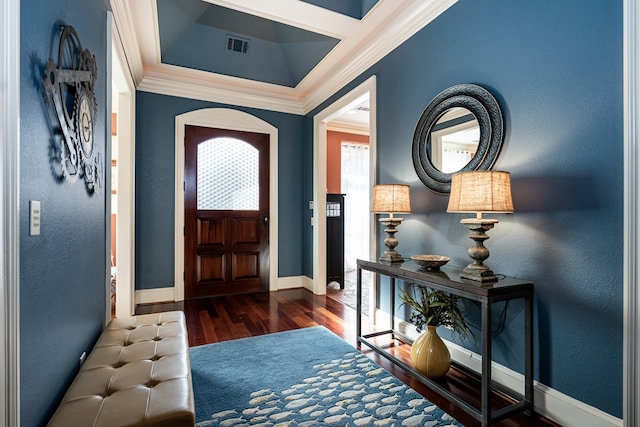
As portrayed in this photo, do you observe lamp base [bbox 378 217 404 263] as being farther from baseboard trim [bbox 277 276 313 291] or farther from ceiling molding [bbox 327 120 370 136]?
ceiling molding [bbox 327 120 370 136]

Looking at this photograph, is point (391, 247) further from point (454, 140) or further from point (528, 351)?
point (528, 351)

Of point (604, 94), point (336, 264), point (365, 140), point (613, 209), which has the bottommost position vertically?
point (336, 264)

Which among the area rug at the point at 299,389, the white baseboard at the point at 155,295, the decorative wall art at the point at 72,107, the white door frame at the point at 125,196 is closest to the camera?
the decorative wall art at the point at 72,107

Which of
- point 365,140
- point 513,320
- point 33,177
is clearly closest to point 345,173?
point 365,140

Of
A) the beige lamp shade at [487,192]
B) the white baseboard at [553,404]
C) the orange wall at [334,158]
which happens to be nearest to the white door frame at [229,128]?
the orange wall at [334,158]

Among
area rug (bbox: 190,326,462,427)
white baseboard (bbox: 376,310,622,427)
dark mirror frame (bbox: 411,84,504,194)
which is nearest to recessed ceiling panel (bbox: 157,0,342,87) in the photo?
dark mirror frame (bbox: 411,84,504,194)

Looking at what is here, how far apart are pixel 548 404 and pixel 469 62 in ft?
6.81

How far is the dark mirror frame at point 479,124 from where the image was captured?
2.00 m

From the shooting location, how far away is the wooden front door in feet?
13.3

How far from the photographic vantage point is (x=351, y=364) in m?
2.27

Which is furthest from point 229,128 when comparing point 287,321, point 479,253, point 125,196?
point 479,253

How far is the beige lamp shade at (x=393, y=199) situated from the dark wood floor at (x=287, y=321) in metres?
1.09

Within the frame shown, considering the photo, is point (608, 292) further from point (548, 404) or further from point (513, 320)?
point (548, 404)

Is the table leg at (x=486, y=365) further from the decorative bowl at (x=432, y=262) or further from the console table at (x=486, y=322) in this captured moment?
the decorative bowl at (x=432, y=262)
